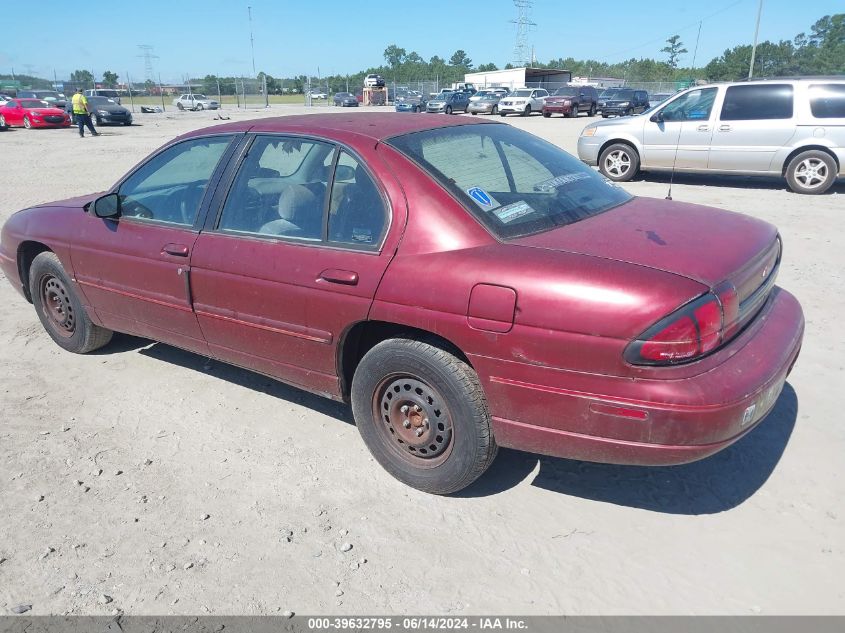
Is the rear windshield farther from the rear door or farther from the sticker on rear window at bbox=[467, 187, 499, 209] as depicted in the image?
the rear door

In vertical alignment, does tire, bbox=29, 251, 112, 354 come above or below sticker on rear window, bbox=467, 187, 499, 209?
below

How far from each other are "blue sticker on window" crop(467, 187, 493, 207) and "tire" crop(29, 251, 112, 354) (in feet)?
10.0

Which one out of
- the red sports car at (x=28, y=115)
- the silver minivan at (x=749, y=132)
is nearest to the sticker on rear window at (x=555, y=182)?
the silver minivan at (x=749, y=132)

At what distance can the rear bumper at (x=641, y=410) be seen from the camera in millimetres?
2406

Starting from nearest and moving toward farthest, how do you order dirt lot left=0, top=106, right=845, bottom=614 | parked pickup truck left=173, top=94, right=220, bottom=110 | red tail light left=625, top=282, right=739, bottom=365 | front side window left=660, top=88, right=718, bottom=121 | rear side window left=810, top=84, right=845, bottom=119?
1. red tail light left=625, top=282, right=739, bottom=365
2. dirt lot left=0, top=106, right=845, bottom=614
3. rear side window left=810, top=84, right=845, bottom=119
4. front side window left=660, top=88, right=718, bottom=121
5. parked pickup truck left=173, top=94, right=220, bottom=110

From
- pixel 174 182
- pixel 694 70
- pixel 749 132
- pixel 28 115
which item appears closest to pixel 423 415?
pixel 174 182

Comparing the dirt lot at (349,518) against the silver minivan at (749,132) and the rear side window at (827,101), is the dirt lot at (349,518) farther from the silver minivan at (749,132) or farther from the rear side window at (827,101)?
the rear side window at (827,101)

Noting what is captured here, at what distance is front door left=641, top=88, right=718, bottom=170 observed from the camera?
35.7 feet

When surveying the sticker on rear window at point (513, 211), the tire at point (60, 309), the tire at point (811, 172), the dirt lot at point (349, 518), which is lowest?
the dirt lot at point (349, 518)

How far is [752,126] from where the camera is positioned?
411 inches

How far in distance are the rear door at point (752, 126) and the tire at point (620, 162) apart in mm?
1338

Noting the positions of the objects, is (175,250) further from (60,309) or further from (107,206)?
(60,309)

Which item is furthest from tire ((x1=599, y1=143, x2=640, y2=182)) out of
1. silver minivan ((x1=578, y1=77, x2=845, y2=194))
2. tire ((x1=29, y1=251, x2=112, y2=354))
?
tire ((x1=29, y1=251, x2=112, y2=354))

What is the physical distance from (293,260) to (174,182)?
60.0 inches
